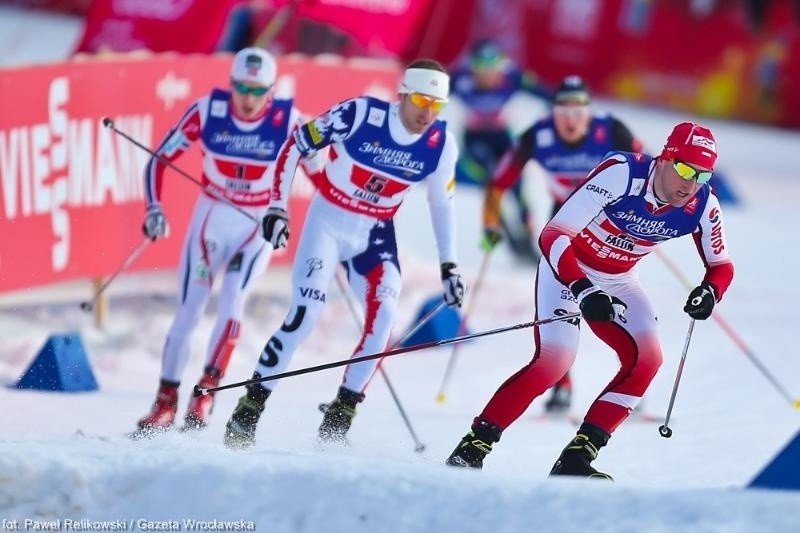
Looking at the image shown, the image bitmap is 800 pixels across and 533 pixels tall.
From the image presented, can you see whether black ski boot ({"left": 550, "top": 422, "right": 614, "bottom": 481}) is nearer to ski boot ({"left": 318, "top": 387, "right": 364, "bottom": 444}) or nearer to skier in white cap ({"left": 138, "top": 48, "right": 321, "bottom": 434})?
ski boot ({"left": 318, "top": 387, "right": 364, "bottom": 444})

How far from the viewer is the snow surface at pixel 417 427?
5203 millimetres

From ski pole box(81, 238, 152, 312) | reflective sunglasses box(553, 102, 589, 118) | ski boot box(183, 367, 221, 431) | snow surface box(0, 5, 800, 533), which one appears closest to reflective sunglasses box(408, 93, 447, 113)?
snow surface box(0, 5, 800, 533)

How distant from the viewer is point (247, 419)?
23.2ft

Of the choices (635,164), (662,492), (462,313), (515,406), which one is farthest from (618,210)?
(462,313)

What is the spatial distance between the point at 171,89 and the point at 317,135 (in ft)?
11.6

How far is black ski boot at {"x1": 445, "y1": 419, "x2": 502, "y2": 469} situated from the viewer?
6578mm

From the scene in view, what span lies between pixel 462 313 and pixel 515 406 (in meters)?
4.57

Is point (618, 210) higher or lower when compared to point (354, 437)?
higher

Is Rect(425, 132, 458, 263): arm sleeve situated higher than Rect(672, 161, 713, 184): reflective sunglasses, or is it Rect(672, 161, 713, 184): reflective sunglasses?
Rect(672, 161, 713, 184): reflective sunglasses

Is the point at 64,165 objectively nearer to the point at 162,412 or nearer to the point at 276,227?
the point at 162,412

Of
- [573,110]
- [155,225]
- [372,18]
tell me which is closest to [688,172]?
[155,225]

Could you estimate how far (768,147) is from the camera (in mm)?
20281

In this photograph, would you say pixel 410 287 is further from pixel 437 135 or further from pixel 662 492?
pixel 662 492

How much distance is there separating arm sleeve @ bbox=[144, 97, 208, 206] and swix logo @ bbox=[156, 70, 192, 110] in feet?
6.99
